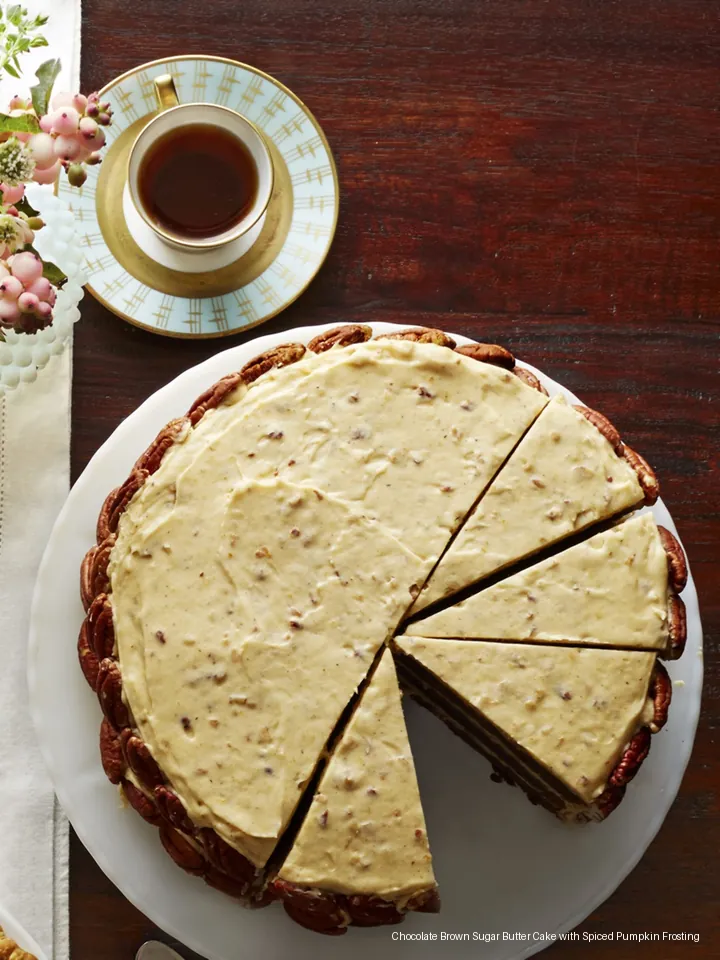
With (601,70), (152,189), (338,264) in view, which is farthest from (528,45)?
(152,189)

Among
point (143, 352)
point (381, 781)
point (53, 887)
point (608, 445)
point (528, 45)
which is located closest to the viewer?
point (381, 781)

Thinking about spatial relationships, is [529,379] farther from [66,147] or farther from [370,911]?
[370,911]

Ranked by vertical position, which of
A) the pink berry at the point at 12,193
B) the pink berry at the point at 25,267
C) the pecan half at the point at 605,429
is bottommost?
the pecan half at the point at 605,429

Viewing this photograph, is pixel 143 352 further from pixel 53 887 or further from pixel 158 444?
pixel 53 887

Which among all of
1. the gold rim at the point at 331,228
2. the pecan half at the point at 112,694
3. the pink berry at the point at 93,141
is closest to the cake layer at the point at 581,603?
the pecan half at the point at 112,694

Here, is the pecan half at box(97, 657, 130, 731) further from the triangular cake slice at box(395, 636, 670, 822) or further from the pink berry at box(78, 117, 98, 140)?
the pink berry at box(78, 117, 98, 140)

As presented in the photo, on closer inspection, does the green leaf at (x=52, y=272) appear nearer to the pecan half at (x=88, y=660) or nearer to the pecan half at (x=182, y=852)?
the pecan half at (x=88, y=660)
